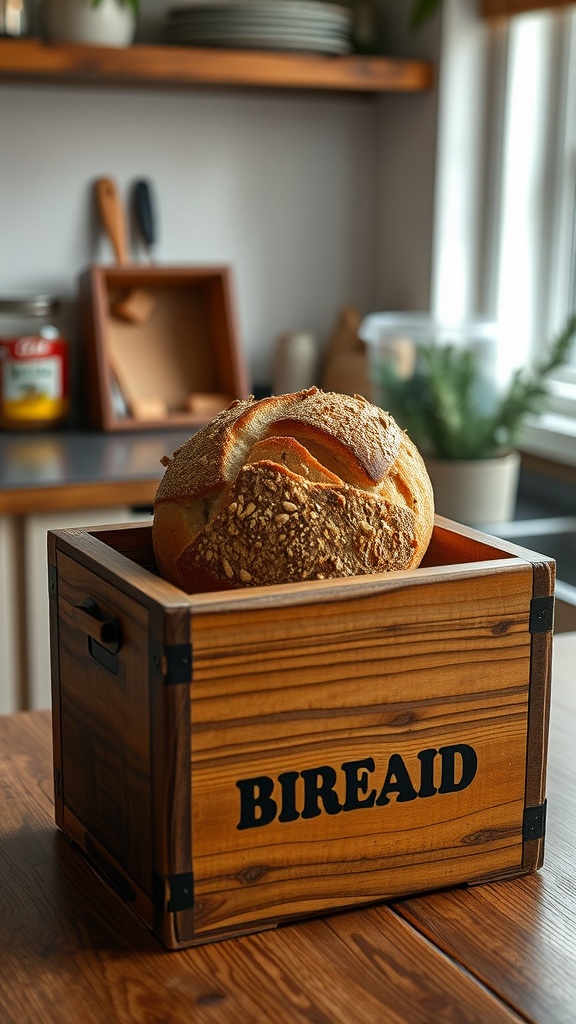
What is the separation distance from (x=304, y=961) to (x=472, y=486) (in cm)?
149

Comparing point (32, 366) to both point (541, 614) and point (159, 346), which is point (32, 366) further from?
point (541, 614)

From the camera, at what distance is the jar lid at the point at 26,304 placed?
93.1 inches

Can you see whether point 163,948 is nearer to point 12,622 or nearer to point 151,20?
point 12,622

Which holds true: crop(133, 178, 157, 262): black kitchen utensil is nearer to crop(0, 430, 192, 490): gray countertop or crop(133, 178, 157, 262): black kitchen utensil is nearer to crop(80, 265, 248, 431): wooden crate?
crop(80, 265, 248, 431): wooden crate

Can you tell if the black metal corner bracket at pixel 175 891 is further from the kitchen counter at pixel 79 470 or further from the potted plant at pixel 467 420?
the potted plant at pixel 467 420

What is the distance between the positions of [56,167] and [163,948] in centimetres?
210

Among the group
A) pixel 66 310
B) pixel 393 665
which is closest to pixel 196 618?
pixel 393 665

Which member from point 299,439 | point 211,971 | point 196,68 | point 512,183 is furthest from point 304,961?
point 512,183

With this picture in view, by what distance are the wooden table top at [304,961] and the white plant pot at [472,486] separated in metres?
1.33

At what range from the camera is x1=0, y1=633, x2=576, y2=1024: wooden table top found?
2.08ft

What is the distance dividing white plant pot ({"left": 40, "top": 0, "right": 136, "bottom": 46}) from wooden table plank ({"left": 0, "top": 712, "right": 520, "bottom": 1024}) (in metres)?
1.89

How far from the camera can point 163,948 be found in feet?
2.28

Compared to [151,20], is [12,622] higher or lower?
lower

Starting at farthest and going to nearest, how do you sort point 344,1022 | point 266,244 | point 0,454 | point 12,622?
point 266,244, point 0,454, point 12,622, point 344,1022
